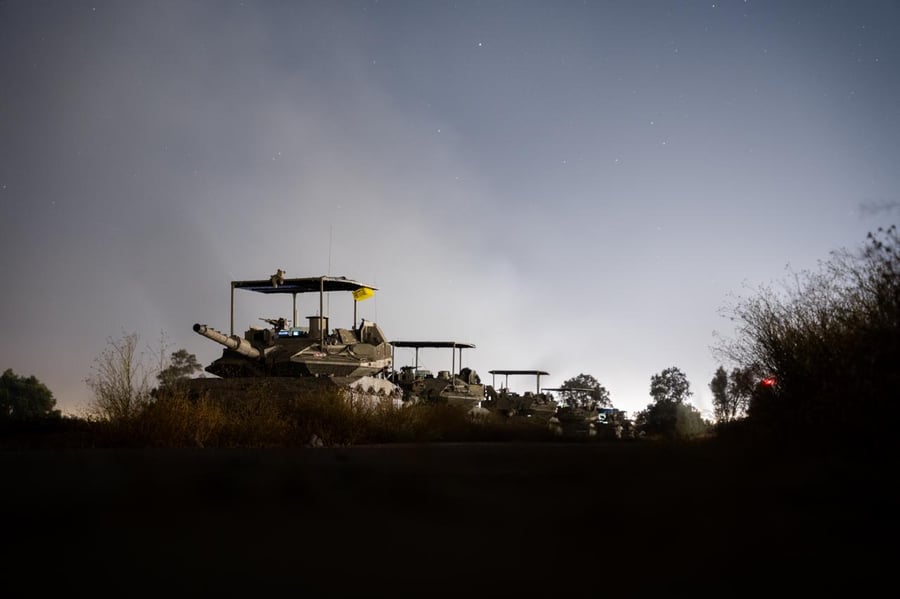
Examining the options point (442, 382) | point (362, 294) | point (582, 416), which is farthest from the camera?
point (582, 416)

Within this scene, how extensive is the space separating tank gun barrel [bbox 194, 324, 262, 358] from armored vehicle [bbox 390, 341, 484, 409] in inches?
313

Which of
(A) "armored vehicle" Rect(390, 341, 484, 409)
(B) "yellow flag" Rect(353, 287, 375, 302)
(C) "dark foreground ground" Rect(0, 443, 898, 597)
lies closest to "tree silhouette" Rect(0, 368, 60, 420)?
(A) "armored vehicle" Rect(390, 341, 484, 409)

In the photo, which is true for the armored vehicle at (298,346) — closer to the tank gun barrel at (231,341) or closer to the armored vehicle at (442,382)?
the tank gun barrel at (231,341)

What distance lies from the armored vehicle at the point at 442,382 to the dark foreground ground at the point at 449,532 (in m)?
21.4

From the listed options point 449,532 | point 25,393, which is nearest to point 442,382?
point 449,532

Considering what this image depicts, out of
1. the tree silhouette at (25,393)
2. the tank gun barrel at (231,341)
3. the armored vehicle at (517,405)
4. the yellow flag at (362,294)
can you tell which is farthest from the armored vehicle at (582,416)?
the tree silhouette at (25,393)

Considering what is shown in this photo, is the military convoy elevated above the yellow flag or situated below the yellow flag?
below

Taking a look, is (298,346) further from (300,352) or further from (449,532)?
(449,532)

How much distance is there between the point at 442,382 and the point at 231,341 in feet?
37.2

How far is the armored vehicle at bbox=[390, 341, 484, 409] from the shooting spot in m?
26.6

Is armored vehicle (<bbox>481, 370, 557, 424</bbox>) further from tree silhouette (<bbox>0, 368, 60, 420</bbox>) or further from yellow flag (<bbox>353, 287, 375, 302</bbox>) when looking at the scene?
tree silhouette (<bbox>0, 368, 60, 420</bbox>)

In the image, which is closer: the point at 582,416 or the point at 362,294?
the point at 362,294

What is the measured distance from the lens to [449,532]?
104 inches

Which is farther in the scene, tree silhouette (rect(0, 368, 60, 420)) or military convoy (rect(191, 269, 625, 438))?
tree silhouette (rect(0, 368, 60, 420))
